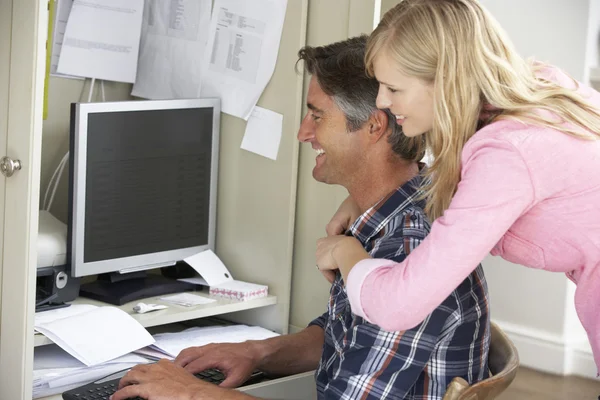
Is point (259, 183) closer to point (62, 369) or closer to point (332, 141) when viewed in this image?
point (332, 141)

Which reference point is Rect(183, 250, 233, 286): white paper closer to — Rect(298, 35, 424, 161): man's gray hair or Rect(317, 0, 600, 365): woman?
Rect(298, 35, 424, 161): man's gray hair

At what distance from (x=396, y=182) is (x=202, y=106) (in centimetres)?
64

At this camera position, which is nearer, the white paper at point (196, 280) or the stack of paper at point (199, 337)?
the stack of paper at point (199, 337)

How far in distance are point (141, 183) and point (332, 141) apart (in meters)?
0.52

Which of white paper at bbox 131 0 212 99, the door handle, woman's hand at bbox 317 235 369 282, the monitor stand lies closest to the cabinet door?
the door handle

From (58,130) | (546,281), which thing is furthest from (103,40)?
(546,281)

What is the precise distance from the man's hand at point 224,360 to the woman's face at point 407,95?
0.60 m

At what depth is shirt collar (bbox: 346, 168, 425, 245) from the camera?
1438mm

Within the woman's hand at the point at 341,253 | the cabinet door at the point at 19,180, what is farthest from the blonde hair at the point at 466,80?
the cabinet door at the point at 19,180

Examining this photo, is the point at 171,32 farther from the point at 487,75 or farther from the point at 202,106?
the point at 487,75

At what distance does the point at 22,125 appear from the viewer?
4.59ft

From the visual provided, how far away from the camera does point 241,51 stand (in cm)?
199

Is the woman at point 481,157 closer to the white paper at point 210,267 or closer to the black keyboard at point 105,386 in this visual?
the black keyboard at point 105,386

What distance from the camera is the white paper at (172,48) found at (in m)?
2.06
